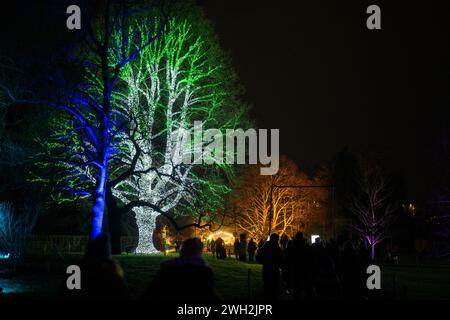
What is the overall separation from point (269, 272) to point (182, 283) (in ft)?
27.9

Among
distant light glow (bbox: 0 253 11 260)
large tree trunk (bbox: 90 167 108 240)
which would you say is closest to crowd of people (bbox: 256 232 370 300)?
large tree trunk (bbox: 90 167 108 240)

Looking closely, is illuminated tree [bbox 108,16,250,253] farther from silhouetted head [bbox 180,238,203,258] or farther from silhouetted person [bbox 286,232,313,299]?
silhouetted head [bbox 180,238,203,258]

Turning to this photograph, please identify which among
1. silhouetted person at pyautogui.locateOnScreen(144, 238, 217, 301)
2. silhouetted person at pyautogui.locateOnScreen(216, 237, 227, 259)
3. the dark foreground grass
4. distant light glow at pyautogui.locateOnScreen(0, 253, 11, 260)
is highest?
silhouetted person at pyautogui.locateOnScreen(144, 238, 217, 301)

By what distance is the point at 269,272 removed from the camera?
13398mm

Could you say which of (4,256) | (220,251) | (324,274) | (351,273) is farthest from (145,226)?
(351,273)

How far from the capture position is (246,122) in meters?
34.8

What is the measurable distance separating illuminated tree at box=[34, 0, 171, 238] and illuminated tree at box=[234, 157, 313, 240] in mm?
32532

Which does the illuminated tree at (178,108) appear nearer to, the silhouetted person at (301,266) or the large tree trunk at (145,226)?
the large tree trunk at (145,226)

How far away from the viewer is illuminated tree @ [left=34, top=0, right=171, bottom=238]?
72.1 ft

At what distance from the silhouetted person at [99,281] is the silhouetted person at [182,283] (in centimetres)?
32


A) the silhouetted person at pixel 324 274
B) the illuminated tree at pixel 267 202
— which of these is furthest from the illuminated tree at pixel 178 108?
the illuminated tree at pixel 267 202
